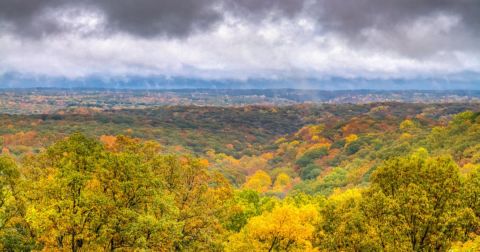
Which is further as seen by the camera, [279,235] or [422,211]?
[279,235]

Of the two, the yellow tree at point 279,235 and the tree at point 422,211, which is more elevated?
the tree at point 422,211

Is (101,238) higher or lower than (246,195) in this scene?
higher

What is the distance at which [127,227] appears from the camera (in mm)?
34531

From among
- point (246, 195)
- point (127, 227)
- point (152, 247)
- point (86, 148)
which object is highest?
point (86, 148)

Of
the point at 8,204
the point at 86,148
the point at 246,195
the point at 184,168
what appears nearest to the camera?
the point at 8,204

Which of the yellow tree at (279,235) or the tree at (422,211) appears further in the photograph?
the yellow tree at (279,235)

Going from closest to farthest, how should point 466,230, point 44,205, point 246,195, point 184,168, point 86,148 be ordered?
point 44,205
point 466,230
point 86,148
point 184,168
point 246,195

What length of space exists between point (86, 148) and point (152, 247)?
13079mm

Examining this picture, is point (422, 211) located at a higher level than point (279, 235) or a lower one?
higher

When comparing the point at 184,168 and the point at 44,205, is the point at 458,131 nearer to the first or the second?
the point at 184,168

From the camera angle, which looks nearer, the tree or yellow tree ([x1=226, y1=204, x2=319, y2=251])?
the tree

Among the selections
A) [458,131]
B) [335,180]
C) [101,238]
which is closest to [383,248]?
[101,238]

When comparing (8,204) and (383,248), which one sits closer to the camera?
(383,248)

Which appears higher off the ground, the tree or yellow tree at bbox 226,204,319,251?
the tree
